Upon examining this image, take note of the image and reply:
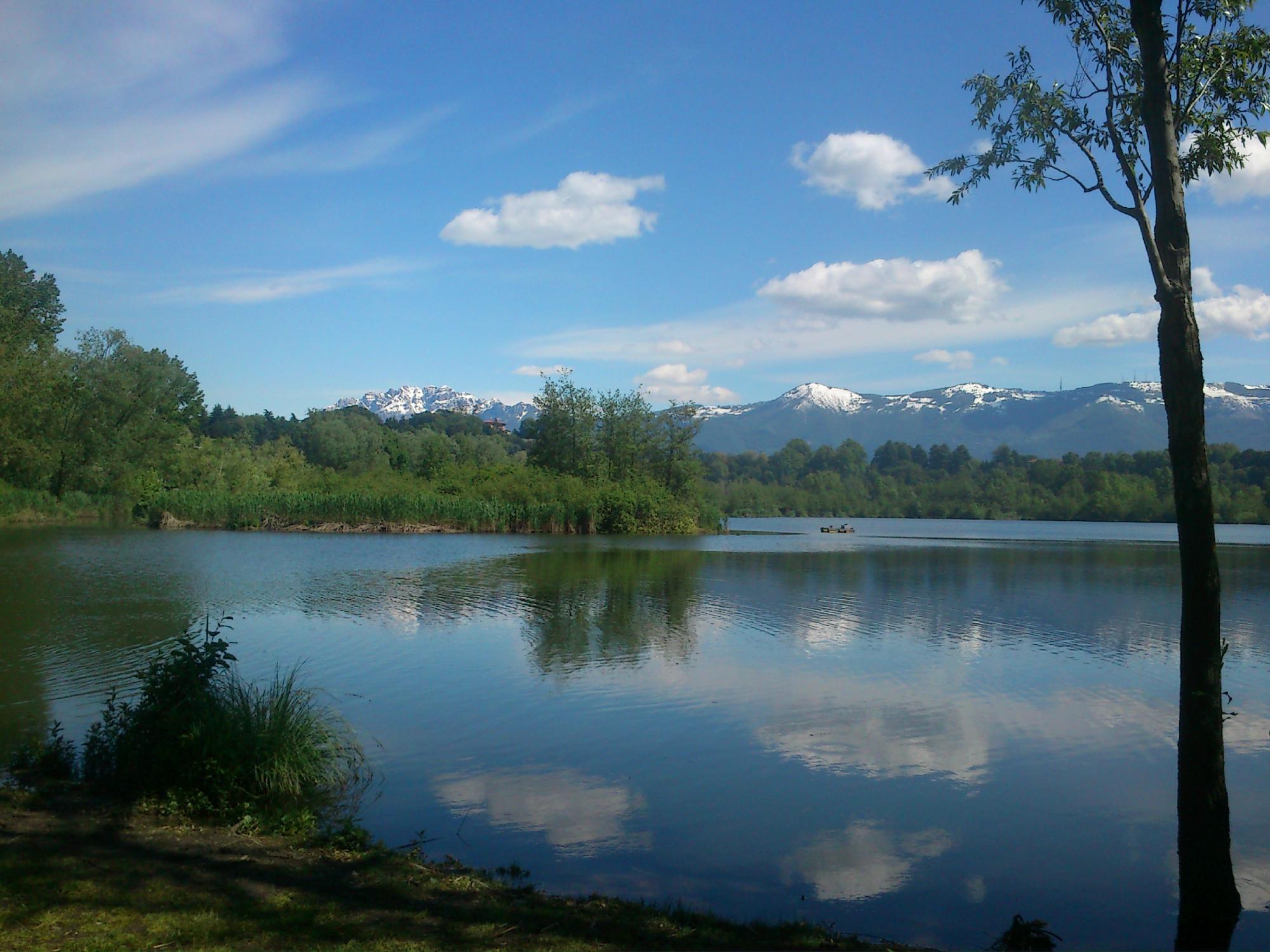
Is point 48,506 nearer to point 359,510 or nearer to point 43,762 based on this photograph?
point 359,510

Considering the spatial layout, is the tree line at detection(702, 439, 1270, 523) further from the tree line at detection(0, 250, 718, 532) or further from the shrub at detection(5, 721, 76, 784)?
the shrub at detection(5, 721, 76, 784)

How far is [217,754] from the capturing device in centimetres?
798

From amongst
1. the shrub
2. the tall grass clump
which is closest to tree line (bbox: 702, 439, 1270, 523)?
the tall grass clump

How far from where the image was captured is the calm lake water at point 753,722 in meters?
7.39

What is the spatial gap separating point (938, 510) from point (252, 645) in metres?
147

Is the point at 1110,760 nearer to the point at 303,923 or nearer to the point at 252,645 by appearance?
the point at 303,923

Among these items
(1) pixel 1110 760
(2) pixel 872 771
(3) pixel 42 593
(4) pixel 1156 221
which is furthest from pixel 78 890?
(3) pixel 42 593

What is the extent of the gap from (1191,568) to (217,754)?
8341 millimetres

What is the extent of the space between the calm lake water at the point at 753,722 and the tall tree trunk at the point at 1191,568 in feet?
1.46

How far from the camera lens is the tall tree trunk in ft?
21.3

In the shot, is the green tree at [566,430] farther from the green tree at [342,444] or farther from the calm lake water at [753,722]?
the calm lake water at [753,722]

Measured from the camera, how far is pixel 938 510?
494ft

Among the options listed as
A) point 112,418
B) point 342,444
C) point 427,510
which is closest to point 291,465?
point 112,418

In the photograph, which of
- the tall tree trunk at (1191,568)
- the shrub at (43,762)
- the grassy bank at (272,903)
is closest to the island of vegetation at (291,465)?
the shrub at (43,762)
